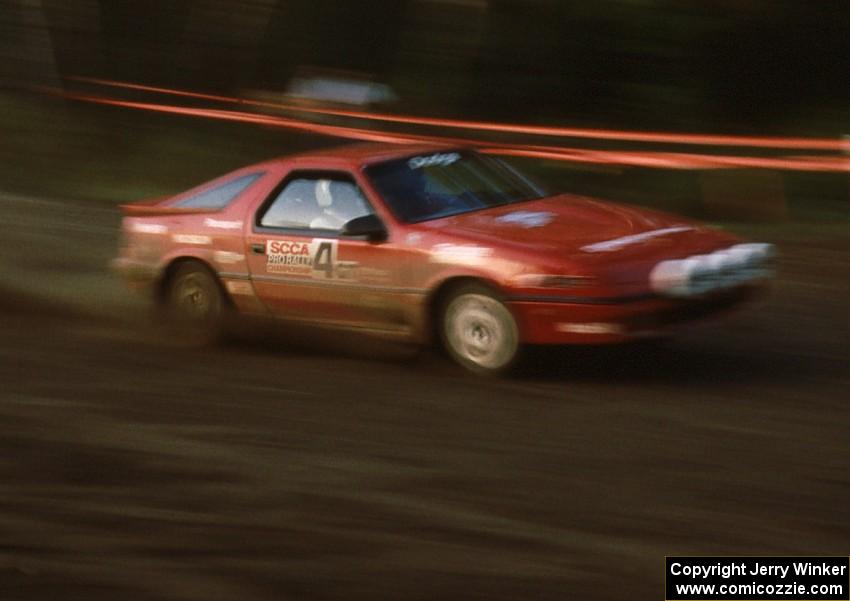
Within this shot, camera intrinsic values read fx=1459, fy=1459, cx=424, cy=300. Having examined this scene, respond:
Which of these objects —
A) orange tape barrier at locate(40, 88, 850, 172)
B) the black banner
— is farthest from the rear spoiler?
the black banner

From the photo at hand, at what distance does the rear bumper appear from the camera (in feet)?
24.5

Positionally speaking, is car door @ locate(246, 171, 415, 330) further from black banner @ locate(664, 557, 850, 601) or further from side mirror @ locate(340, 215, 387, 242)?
black banner @ locate(664, 557, 850, 601)

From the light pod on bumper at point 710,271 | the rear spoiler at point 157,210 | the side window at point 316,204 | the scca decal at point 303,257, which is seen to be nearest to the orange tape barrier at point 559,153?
the rear spoiler at point 157,210

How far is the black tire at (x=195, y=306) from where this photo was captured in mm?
9109

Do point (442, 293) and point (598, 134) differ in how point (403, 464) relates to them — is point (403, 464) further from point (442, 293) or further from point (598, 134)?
point (598, 134)

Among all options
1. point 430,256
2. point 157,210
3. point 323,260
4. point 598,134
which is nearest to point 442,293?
point 430,256

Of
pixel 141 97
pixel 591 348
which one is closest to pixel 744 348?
pixel 591 348

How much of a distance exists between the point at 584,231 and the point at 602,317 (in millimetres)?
689

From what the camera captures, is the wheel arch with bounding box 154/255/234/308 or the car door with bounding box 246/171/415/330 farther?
the wheel arch with bounding box 154/255/234/308

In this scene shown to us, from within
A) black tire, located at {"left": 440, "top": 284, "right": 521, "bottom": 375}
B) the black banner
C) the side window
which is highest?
the side window

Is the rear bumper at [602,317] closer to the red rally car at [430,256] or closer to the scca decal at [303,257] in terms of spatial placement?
the red rally car at [430,256]

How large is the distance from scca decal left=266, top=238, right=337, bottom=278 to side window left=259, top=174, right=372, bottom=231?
118mm

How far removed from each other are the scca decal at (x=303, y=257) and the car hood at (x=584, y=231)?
0.65 meters

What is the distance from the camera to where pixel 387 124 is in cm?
1828
